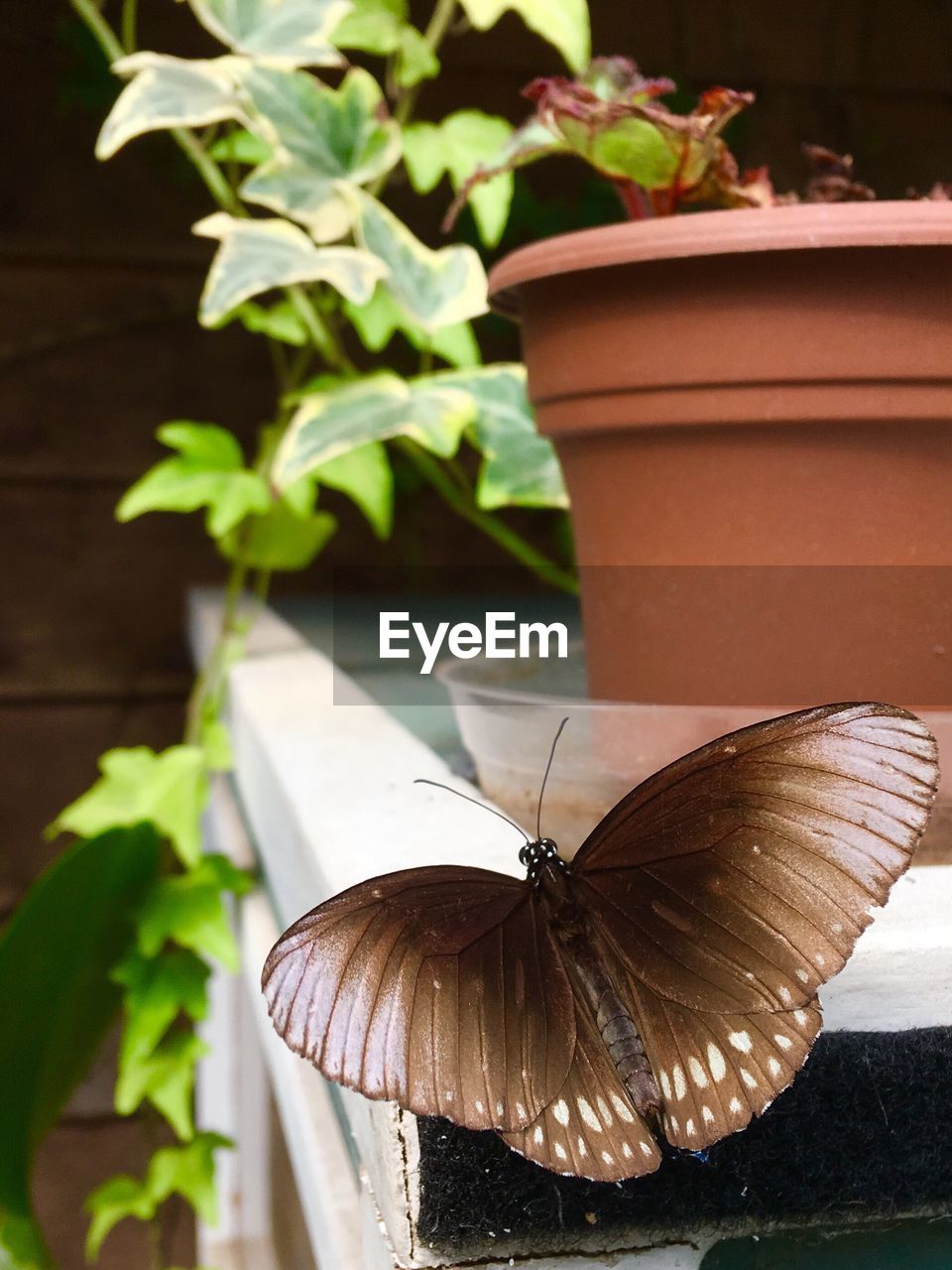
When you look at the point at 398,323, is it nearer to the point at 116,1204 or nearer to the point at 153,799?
the point at 153,799

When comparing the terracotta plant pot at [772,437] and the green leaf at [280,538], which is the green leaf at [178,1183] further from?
the terracotta plant pot at [772,437]

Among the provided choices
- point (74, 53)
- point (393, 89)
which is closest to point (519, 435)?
point (393, 89)

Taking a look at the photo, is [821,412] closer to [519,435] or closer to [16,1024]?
[519,435]

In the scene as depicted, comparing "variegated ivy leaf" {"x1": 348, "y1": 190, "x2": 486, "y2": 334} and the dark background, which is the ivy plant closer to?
"variegated ivy leaf" {"x1": 348, "y1": 190, "x2": 486, "y2": 334}

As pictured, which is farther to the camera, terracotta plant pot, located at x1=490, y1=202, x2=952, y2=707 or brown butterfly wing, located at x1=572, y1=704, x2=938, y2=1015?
terracotta plant pot, located at x1=490, y1=202, x2=952, y2=707

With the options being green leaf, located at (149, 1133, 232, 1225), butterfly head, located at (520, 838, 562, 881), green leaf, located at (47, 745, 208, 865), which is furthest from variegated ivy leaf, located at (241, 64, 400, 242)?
green leaf, located at (149, 1133, 232, 1225)

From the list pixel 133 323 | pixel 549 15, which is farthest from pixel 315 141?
pixel 133 323

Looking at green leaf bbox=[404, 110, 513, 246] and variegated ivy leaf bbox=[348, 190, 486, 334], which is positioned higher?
green leaf bbox=[404, 110, 513, 246]

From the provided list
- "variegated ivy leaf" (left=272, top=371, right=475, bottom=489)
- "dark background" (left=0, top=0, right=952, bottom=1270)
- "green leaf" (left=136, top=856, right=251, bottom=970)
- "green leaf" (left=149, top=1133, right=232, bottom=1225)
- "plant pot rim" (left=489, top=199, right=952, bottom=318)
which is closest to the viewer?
"plant pot rim" (left=489, top=199, right=952, bottom=318)
